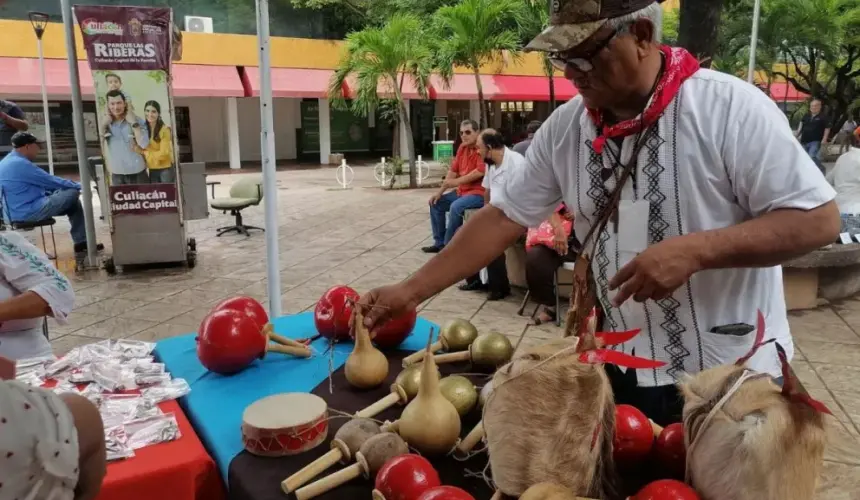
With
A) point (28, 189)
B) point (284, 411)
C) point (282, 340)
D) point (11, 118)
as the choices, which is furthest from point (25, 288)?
point (11, 118)

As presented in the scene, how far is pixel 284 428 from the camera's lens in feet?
5.00

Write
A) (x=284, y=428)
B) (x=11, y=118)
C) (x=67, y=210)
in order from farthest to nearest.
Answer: (x=11, y=118)
(x=67, y=210)
(x=284, y=428)

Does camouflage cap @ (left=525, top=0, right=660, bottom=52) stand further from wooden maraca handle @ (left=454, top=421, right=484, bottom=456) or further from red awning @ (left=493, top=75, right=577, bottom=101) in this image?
red awning @ (left=493, top=75, right=577, bottom=101)

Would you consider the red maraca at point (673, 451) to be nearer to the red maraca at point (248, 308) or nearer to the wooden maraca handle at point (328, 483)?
the wooden maraca handle at point (328, 483)

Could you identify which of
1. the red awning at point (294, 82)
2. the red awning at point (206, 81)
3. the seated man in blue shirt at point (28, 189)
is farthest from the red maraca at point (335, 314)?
the red awning at point (294, 82)

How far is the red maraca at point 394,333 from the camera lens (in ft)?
7.12

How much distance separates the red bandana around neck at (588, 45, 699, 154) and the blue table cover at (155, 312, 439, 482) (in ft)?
3.67

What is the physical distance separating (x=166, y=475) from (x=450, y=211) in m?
5.31

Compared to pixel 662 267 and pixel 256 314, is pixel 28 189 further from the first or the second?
pixel 662 267

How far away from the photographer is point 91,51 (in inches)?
237

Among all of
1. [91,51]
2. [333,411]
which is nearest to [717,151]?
[333,411]

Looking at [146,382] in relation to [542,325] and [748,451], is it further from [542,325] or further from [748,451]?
[542,325]

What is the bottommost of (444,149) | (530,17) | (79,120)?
(444,149)

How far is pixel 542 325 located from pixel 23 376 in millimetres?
3742
